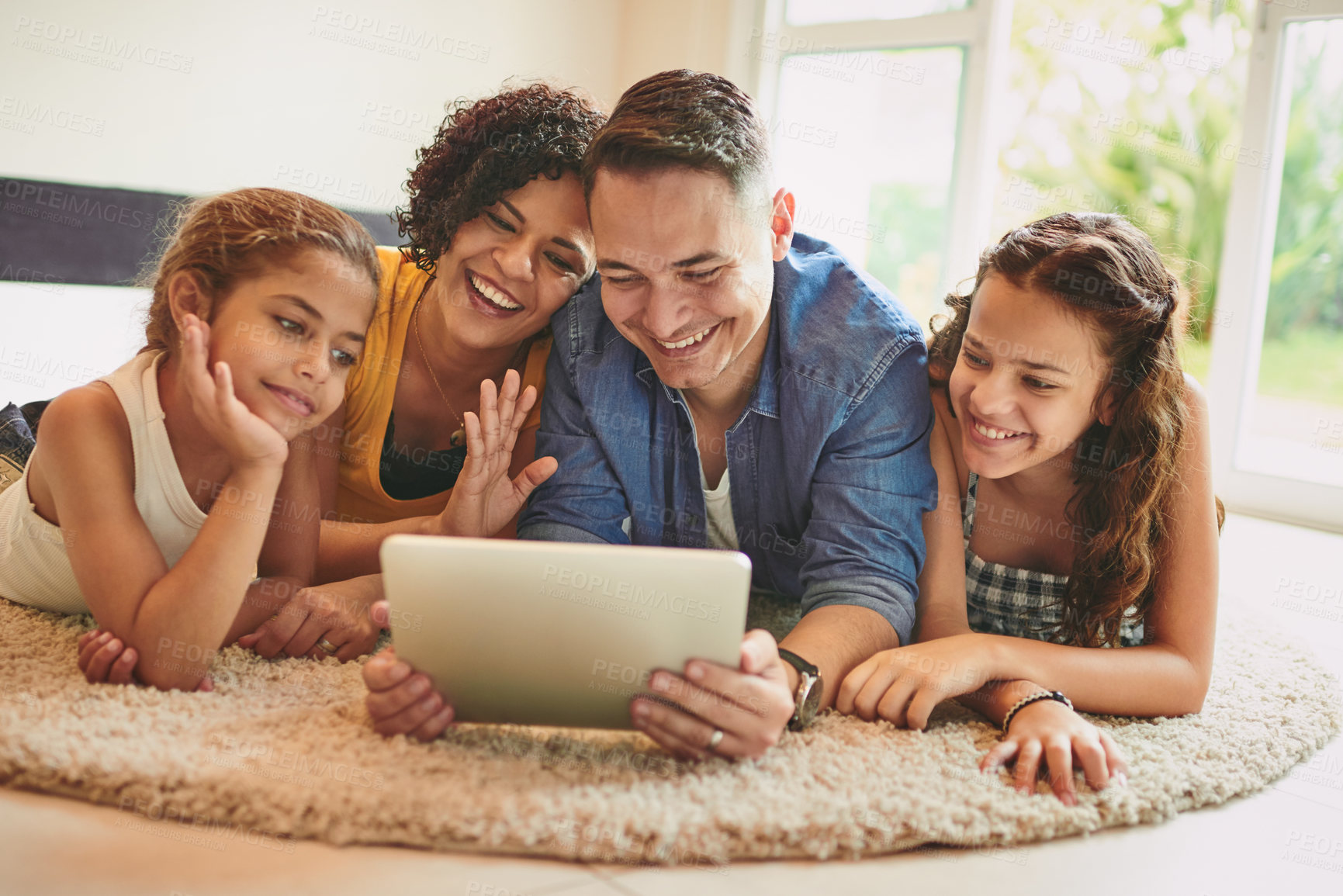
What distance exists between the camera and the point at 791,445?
5.13 ft

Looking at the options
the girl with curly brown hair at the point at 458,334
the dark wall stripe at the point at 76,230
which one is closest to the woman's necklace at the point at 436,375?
the girl with curly brown hair at the point at 458,334

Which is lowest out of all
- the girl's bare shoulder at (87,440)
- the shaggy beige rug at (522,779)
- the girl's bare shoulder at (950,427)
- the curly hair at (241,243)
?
the shaggy beige rug at (522,779)

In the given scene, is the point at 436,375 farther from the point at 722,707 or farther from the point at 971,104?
the point at 971,104

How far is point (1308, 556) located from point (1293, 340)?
251 cm

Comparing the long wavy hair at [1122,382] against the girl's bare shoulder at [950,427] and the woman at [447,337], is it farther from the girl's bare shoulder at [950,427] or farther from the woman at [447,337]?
the woman at [447,337]

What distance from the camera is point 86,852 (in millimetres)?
958

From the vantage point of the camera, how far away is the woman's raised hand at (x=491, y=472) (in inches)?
60.7

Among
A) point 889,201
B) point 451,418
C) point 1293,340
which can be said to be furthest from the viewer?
point 1293,340

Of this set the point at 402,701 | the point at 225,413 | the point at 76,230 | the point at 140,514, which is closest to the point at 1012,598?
the point at 402,701

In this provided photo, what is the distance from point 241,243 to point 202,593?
0.49m

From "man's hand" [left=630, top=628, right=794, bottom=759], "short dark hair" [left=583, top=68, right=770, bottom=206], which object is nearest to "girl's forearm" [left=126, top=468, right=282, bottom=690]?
"man's hand" [left=630, top=628, right=794, bottom=759]

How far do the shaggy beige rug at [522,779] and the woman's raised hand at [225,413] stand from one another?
307mm

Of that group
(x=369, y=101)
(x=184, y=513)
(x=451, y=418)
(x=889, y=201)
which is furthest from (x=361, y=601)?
(x=889, y=201)

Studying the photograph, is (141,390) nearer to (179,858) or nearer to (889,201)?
(179,858)
